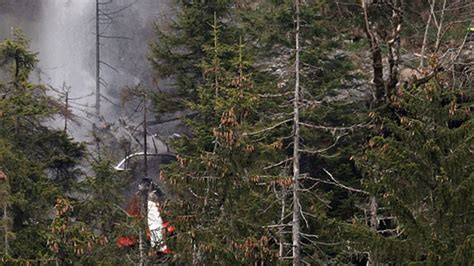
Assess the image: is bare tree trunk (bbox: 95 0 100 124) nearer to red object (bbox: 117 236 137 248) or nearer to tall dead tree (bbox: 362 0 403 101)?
red object (bbox: 117 236 137 248)

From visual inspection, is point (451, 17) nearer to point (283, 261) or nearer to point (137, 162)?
point (137, 162)

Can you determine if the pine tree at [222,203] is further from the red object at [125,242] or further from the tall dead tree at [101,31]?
the tall dead tree at [101,31]

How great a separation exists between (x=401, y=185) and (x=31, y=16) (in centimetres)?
2518

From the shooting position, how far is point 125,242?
39.5ft

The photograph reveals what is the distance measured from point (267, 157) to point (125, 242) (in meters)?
2.89

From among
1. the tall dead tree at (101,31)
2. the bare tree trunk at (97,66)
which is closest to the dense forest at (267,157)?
the bare tree trunk at (97,66)

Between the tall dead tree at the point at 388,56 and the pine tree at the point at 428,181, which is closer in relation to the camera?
the pine tree at the point at 428,181

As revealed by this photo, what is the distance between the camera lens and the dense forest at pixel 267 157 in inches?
365

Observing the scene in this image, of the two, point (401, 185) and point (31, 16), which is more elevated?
point (31, 16)

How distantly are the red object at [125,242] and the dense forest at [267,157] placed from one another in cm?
4

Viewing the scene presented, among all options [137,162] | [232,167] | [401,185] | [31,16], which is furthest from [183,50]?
[401,185]

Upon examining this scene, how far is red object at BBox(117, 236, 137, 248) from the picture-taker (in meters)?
11.9

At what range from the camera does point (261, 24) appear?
62.2 feet

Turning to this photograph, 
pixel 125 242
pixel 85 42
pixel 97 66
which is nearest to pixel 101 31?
pixel 85 42
